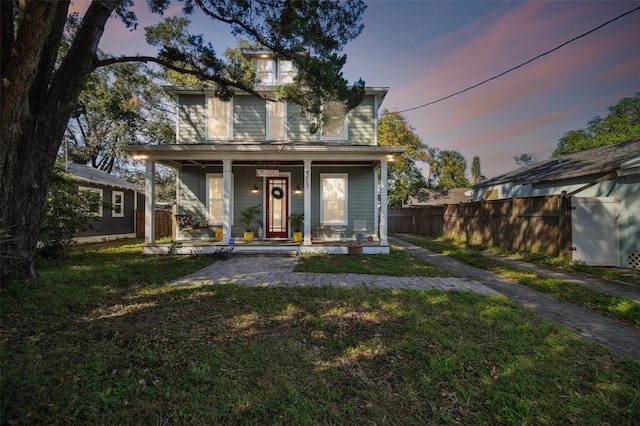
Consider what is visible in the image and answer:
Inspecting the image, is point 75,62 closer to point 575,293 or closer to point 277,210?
point 277,210

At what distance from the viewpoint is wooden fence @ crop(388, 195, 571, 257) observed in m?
8.34

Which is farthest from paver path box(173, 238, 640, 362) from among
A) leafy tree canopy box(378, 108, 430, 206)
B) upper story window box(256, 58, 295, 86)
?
leafy tree canopy box(378, 108, 430, 206)

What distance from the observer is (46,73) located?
5035 millimetres

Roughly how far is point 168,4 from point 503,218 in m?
12.9

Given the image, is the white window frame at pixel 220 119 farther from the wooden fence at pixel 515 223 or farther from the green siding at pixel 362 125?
the wooden fence at pixel 515 223

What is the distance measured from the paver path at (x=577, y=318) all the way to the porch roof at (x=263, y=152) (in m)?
4.74

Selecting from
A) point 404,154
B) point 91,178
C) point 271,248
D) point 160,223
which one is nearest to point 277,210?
point 271,248

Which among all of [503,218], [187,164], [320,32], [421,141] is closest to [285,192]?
[187,164]

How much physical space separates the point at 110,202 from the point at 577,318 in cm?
1740

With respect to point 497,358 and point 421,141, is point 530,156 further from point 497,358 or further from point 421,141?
point 497,358

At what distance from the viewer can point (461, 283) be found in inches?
229

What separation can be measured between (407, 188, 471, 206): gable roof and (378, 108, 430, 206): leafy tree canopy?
93 cm

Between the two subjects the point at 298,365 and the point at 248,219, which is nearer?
A: the point at 298,365

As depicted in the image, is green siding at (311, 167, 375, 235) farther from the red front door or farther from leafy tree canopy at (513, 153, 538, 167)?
leafy tree canopy at (513, 153, 538, 167)
